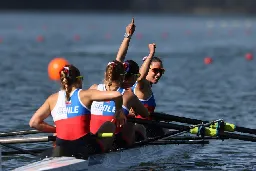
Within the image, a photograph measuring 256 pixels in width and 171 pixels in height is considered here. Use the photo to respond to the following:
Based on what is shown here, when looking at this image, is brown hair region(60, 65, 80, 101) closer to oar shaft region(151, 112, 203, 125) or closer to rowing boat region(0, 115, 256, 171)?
rowing boat region(0, 115, 256, 171)

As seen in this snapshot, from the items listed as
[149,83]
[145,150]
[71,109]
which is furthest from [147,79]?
[71,109]

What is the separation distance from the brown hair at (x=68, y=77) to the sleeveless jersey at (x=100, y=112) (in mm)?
932

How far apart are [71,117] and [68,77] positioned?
555 mm

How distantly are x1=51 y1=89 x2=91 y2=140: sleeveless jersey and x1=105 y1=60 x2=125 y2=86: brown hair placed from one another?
65cm

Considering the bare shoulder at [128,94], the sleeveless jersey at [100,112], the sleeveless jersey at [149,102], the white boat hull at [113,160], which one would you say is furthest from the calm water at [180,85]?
the bare shoulder at [128,94]

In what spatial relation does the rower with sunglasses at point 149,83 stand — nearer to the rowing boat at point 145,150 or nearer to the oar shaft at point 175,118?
the oar shaft at point 175,118

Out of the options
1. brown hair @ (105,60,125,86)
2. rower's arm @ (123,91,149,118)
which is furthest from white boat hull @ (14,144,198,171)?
brown hair @ (105,60,125,86)

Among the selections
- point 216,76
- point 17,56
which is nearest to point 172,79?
point 216,76

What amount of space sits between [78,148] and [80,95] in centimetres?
75

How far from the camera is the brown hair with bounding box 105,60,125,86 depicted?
11492 mm

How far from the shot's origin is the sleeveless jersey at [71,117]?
36.5ft

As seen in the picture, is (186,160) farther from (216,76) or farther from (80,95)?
(216,76)

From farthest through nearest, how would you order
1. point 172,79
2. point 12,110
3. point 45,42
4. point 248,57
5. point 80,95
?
point 45,42 → point 248,57 → point 172,79 → point 12,110 → point 80,95

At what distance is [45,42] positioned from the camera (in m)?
52.3
